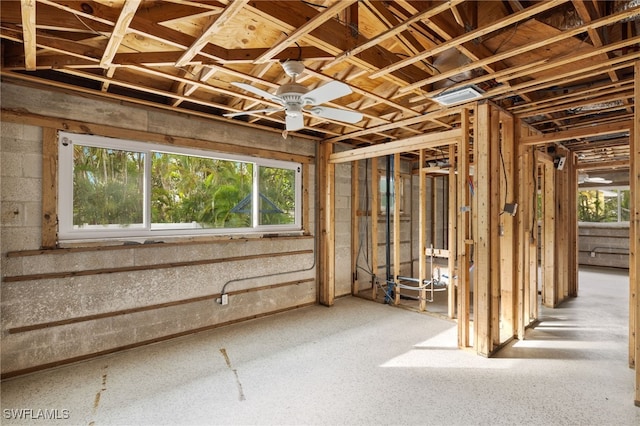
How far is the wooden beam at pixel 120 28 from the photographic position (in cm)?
180

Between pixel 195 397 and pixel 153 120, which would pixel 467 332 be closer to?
pixel 195 397

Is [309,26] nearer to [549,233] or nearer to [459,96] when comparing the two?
[459,96]

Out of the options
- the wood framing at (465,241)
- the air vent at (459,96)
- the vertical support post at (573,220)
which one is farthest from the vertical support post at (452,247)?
the vertical support post at (573,220)

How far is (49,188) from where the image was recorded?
2.94 m

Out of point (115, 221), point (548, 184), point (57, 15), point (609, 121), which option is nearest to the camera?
point (57, 15)

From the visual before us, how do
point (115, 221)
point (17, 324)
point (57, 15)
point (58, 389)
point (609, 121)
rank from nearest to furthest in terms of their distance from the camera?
point (57, 15), point (58, 389), point (17, 324), point (115, 221), point (609, 121)

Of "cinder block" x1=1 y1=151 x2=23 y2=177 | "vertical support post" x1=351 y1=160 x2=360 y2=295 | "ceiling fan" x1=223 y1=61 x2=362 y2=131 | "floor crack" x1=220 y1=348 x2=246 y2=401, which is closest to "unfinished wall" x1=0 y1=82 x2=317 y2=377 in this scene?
"cinder block" x1=1 y1=151 x2=23 y2=177

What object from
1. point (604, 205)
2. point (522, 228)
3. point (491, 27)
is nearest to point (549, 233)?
point (522, 228)

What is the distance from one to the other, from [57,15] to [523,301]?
5.09 metres

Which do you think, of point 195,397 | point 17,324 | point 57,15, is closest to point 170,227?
point 17,324

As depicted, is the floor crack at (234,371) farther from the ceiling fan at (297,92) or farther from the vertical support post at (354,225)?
the vertical support post at (354,225)

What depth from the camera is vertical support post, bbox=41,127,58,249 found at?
2.91 meters

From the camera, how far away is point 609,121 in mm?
4051

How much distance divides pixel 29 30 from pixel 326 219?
3.83m
